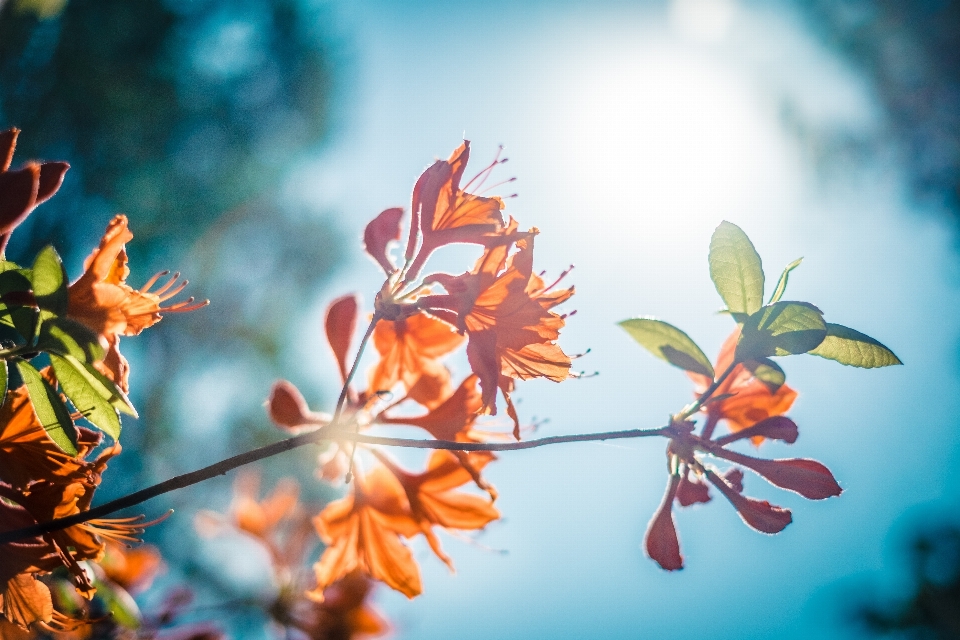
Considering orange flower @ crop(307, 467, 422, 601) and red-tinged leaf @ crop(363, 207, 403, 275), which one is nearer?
red-tinged leaf @ crop(363, 207, 403, 275)

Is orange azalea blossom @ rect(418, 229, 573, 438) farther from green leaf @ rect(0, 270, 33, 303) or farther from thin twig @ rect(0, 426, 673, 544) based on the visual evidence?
green leaf @ rect(0, 270, 33, 303)

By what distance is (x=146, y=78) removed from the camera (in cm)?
919

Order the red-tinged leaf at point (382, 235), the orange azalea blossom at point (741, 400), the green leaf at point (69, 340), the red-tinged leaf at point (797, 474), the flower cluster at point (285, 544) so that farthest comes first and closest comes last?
1. the flower cluster at point (285, 544)
2. the red-tinged leaf at point (382, 235)
3. the orange azalea blossom at point (741, 400)
4. the red-tinged leaf at point (797, 474)
5. the green leaf at point (69, 340)

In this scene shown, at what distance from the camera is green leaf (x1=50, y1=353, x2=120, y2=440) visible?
1040 millimetres

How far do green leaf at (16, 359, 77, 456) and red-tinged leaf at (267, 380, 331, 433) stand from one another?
0.48 m

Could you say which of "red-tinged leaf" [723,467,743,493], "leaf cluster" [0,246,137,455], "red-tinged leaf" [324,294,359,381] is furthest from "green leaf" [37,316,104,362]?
"red-tinged leaf" [723,467,743,493]

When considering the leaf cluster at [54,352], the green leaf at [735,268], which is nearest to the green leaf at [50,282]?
the leaf cluster at [54,352]

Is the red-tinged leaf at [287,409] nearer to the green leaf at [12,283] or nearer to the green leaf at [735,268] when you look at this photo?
the green leaf at [12,283]

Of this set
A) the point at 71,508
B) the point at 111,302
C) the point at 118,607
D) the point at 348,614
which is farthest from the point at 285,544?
the point at 111,302

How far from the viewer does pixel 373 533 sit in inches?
68.9

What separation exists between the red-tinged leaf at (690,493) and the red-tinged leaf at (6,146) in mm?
1253

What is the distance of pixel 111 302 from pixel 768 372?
1.10 meters

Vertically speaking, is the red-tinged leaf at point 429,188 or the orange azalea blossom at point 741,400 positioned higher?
the red-tinged leaf at point 429,188

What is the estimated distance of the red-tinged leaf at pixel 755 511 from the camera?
4.23 feet
